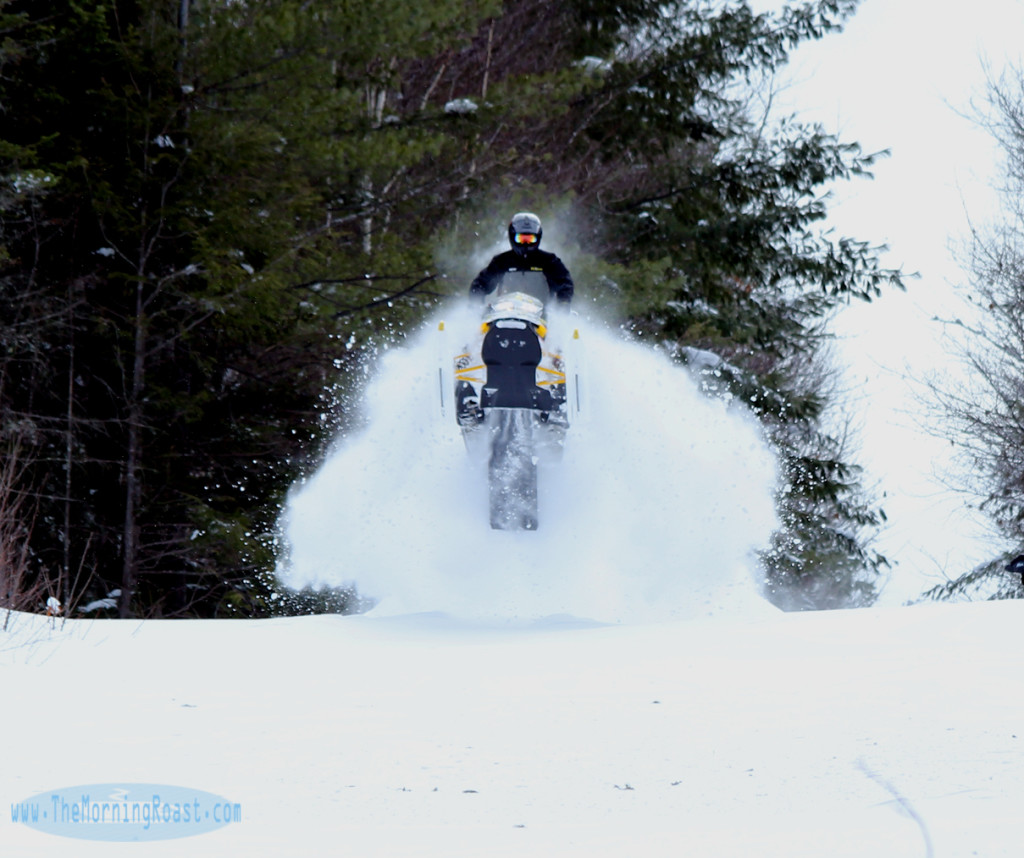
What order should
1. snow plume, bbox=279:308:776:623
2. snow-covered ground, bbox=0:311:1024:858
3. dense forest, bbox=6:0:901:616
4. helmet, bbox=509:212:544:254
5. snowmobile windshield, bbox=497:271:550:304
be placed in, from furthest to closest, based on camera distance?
dense forest, bbox=6:0:901:616 < snow plume, bbox=279:308:776:623 < snowmobile windshield, bbox=497:271:550:304 < helmet, bbox=509:212:544:254 < snow-covered ground, bbox=0:311:1024:858

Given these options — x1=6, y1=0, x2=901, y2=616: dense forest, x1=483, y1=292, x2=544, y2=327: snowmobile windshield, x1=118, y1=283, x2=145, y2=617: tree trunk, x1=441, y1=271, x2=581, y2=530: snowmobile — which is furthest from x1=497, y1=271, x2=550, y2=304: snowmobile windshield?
x1=118, y1=283, x2=145, y2=617: tree trunk

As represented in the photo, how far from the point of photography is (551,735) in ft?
21.6

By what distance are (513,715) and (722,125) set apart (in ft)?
62.1

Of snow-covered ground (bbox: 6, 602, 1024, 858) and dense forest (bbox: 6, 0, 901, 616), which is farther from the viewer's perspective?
dense forest (bbox: 6, 0, 901, 616)

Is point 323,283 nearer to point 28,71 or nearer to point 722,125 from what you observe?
point 28,71

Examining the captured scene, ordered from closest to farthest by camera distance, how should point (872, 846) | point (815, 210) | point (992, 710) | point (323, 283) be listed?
point (872, 846) < point (992, 710) < point (323, 283) < point (815, 210)

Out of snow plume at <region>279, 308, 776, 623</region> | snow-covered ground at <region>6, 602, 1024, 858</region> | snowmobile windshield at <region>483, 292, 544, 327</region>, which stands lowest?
snow-covered ground at <region>6, 602, 1024, 858</region>

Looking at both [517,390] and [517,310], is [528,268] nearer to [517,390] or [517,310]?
[517,310]

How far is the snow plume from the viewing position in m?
11.7

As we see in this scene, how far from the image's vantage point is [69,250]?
618 inches

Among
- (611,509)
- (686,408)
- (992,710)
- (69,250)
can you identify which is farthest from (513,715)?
(69,250)

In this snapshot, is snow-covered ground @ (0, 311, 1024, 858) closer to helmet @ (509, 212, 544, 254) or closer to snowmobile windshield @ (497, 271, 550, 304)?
snowmobile windshield @ (497, 271, 550, 304)

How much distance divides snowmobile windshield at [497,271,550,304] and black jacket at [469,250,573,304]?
32 millimetres

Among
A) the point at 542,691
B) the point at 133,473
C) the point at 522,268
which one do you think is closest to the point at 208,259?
the point at 133,473
